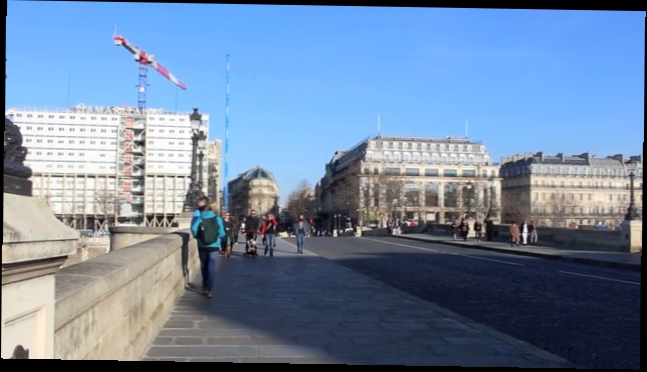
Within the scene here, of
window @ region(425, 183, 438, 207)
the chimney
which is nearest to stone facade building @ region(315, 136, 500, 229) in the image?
window @ region(425, 183, 438, 207)

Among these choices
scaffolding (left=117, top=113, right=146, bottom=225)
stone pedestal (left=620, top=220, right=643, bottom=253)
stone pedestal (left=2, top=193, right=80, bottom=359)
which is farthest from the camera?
scaffolding (left=117, top=113, right=146, bottom=225)

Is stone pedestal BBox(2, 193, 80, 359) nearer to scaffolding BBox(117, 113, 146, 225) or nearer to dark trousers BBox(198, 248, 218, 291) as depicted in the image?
dark trousers BBox(198, 248, 218, 291)

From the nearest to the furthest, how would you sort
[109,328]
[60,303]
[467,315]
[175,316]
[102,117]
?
[60,303] < [109,328] < [175,316] < [467,315] < [102,117]

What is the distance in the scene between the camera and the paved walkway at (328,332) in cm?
662

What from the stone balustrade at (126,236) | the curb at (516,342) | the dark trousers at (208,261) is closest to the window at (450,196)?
the stone balustrade at (126,236)

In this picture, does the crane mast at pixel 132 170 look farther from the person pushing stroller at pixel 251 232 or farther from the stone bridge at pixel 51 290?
the stone bridge at pixel 51 290

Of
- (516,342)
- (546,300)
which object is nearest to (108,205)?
(546,300)

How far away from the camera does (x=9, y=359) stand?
2.33 meters

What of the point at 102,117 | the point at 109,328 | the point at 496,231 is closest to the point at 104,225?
the point at 102,117

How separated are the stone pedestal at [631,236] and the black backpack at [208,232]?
21.7 m

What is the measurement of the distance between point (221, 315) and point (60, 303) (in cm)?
646

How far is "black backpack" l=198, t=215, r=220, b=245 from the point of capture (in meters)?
11.0

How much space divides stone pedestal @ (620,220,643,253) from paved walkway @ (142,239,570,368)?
731 inches

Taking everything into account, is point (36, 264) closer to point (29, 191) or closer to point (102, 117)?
point (29, 191)
